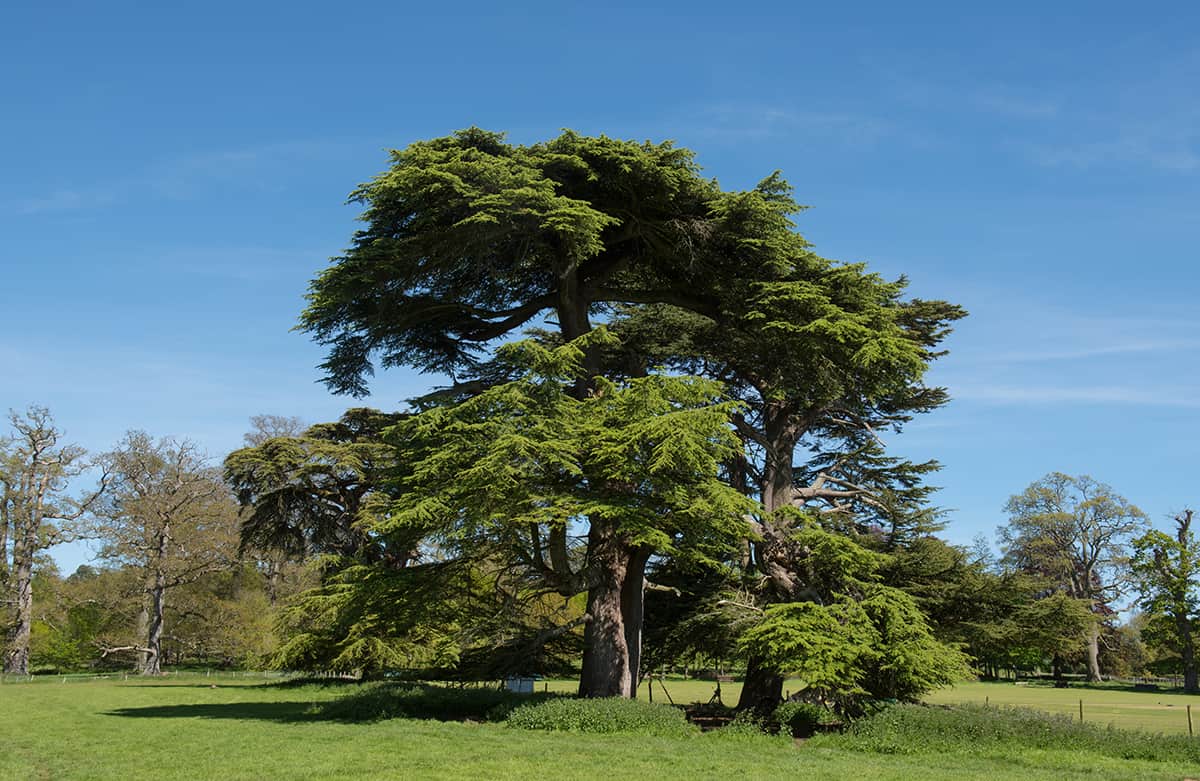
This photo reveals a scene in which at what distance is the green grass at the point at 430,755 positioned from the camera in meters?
12.9

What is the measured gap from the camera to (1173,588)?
55.9 meters

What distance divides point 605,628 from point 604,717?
2923mm

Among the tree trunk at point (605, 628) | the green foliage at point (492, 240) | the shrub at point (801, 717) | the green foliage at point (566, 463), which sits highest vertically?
the green foliage at point (492, 240)

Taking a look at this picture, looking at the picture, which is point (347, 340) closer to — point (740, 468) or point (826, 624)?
point (740, 468)

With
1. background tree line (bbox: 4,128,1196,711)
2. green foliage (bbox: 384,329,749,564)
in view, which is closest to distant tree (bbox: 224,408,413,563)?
background tree line (bbox: 4,128,1196,711)

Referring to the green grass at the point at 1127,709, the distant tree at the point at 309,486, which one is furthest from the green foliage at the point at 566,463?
the distant tree at the point at 309,486

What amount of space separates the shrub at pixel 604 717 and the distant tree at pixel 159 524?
31.2m

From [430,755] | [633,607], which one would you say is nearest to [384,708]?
[633,607]

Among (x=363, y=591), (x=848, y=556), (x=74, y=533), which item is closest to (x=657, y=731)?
(x=848, y=556)

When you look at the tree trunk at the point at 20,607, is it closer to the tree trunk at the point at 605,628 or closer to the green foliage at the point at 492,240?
the green foliage at the point at 492,240

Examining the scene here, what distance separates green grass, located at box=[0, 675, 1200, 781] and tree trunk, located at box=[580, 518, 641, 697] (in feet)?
9.12

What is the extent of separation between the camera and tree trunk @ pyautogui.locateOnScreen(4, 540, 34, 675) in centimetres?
4144

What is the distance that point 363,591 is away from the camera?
64.8ft

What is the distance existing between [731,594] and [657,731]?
16.2ft
